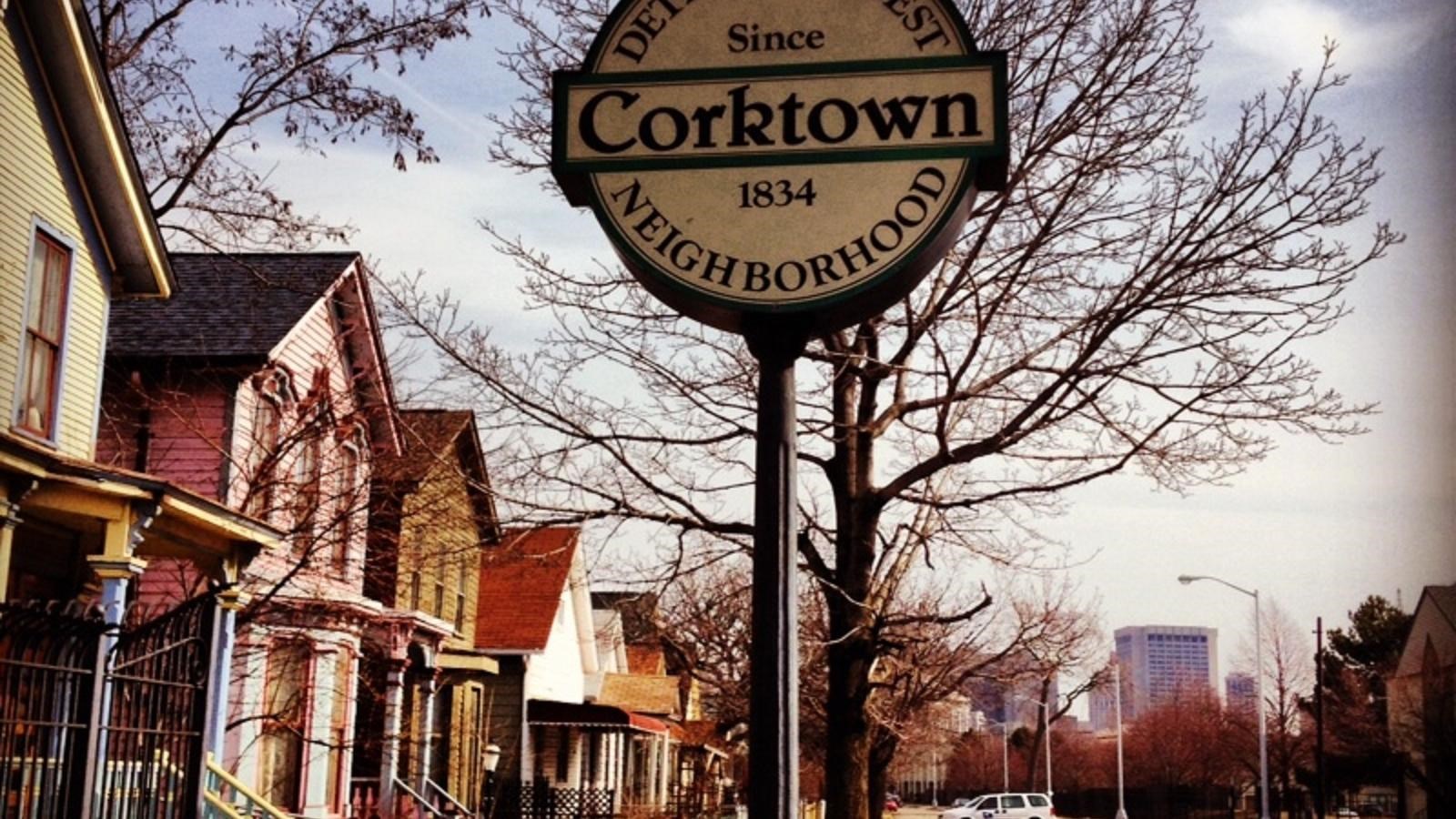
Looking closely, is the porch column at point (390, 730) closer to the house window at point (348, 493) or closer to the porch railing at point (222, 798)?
the house window at point (348, 493)

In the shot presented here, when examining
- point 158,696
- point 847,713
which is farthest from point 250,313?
point 158,696

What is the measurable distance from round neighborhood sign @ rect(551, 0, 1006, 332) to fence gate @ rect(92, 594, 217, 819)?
5.96m

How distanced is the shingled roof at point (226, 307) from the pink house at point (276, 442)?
3 cm

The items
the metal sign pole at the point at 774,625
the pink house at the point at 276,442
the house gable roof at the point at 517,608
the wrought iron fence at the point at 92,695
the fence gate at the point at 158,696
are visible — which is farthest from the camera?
Answer: the house gable roof at the point at 517,608

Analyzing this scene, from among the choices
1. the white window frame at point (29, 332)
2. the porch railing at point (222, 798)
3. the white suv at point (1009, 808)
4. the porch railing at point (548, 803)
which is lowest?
the white suv at point (1009, 808)

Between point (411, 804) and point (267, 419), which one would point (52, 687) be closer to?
point (267, 419)

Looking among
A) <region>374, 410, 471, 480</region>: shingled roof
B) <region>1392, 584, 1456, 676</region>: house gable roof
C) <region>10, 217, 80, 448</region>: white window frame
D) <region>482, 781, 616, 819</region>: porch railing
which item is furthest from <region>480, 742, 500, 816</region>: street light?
<region>1392, 584, 1456, 676</region>: house gable roof

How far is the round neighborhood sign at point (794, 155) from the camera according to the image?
3.18m

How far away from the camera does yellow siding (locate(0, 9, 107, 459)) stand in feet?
44.3

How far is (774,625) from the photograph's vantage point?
3117 mm

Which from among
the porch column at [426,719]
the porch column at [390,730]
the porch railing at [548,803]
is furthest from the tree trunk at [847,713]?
the porch railing at [548,803]

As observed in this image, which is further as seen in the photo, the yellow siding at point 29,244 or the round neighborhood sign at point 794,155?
the yellow siding at point 29,244

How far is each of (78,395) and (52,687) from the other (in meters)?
7.84

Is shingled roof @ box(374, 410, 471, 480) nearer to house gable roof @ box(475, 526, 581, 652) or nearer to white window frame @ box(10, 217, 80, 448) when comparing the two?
white window frame @ box(10, 217, 80, 448)
